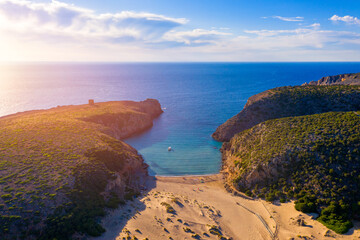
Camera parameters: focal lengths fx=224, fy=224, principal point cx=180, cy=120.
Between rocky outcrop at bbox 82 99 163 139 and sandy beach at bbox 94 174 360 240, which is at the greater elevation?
rocky outcrop at bbox 82 99 163 139

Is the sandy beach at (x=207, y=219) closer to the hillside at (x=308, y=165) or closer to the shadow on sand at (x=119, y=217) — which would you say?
the shadow on sand at (x=119, y=217)

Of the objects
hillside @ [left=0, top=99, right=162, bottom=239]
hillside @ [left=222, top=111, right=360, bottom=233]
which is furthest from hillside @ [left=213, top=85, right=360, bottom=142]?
hillside @ [left=0, top=99, right=162, bottom=239]

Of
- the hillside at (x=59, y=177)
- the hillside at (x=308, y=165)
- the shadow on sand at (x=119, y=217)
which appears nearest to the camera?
the hillside at (x=59, y=177)

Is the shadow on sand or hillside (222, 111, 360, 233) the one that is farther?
hillside (222, 111, 360, 233)

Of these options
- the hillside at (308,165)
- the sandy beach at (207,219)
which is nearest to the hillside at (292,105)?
the hillside at (308,165)

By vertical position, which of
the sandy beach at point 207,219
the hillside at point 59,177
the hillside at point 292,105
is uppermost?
the hillside at point 292,105

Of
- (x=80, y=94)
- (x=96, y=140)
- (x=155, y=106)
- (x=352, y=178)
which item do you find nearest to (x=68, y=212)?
(x=96, y=140)

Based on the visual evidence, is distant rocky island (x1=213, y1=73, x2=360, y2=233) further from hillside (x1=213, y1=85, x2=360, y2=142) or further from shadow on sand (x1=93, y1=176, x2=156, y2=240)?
shadow on sand (x1=93, y1=176, x2=156, y2=240)
